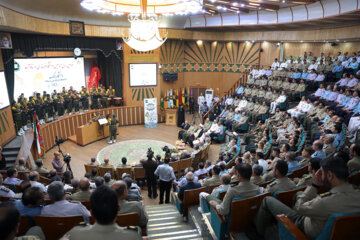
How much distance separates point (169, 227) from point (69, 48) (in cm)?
1005

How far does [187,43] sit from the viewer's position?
16.6 metres

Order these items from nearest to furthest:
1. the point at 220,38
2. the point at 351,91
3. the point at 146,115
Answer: the point at 351,91 < the point at 146,115 < the point at 220,38

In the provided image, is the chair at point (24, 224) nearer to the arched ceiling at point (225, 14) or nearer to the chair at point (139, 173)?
the chair at point (139, 173)

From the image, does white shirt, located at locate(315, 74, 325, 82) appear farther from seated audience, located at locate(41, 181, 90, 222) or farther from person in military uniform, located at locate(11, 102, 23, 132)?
person in military uniform, located at locate(11, 102, 23, 132)

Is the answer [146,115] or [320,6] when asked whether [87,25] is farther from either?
[320,6]

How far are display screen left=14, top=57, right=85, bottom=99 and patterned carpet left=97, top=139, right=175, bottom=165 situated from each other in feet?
14.4

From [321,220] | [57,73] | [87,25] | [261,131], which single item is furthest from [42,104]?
[321,220]

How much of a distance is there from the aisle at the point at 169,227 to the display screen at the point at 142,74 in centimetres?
1004

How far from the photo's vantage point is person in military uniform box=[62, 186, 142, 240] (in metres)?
1.58

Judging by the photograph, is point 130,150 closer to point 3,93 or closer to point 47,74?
point 3,93

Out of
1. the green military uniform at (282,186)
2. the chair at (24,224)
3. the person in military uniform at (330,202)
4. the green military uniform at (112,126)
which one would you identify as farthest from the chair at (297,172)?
the green military uniform at (112,126)

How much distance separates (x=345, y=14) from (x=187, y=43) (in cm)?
959

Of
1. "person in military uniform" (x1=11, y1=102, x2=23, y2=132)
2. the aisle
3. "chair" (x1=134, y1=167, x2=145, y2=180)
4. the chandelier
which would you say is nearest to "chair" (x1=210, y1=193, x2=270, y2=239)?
the aisle

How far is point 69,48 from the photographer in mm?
11398
